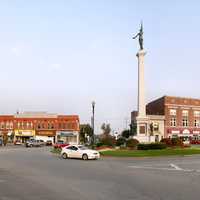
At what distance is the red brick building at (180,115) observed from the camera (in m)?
106

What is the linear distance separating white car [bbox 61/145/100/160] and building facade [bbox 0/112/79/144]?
8365 centimetres

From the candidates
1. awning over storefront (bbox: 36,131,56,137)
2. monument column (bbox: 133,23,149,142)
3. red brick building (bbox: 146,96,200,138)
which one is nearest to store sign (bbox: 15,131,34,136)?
awning over storefront (bbox: 36,131,56,137)

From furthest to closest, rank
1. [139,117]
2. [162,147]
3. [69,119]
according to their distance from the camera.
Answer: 1. [69,119]
2. [139,117]
3. [162,147]

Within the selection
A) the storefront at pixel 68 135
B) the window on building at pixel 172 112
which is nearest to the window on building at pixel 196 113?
the window on building at pixel 172 112

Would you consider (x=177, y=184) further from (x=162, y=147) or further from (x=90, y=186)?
(x=162, y=147)

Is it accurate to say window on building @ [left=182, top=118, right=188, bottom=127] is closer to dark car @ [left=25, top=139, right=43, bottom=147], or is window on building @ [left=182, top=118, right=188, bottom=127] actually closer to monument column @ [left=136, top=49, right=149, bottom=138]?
dark car @ [left=25, top=139, right=43, bottom=147]

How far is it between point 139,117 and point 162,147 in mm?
12608

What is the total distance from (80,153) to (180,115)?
7140 cm

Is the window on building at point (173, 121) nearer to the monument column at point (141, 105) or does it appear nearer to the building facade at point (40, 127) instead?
the building facade at point (40, 127)

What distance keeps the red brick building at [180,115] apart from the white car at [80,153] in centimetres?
6687

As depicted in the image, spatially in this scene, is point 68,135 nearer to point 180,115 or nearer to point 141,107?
point 180,115

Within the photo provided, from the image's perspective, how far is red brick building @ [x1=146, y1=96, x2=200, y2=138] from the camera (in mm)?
106375

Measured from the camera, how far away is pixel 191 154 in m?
44.2

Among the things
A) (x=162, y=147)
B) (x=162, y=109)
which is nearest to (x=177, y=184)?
(x=162, y=147)
